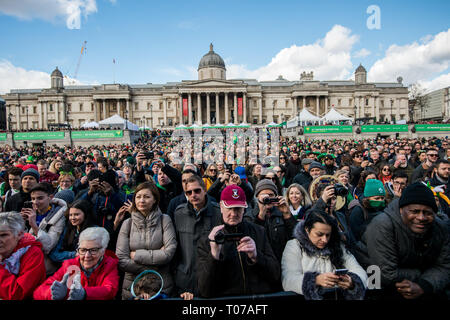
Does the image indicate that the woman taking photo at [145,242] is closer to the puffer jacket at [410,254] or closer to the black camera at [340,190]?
the black camera at [340,190]

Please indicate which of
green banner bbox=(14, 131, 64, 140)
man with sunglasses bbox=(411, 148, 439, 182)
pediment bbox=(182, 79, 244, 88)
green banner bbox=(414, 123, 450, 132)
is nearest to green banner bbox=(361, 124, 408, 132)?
green banner bbox=(414, 123, 450, 132)

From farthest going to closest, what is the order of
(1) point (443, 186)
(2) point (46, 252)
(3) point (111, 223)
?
1. (1) point (443, 186)
2. (3) point (111, 223)
3. (2) point (46, 252)

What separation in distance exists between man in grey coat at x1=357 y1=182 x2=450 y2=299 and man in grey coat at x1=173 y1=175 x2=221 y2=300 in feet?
6.44

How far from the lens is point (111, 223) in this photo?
4.36 metres

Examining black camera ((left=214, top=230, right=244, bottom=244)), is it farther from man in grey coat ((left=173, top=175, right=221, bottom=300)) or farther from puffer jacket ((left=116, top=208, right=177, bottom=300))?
puffer jacket ((left=116, top=208, right=177, bottom=300))

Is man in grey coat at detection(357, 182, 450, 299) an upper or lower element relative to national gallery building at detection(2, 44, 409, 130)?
lower

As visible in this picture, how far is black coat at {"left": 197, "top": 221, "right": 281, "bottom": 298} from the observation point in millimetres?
2662

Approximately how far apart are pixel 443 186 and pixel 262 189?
13.7ft

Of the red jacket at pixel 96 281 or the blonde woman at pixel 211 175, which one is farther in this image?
the blonde woman at pixel 211 175

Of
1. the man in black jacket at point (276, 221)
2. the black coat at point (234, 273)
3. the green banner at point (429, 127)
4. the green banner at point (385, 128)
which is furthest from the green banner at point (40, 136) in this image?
the green banner at point (429, 127)

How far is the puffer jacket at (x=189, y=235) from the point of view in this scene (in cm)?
347

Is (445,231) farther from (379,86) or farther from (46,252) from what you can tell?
(379,86)

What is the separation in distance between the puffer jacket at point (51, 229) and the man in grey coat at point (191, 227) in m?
1.58
